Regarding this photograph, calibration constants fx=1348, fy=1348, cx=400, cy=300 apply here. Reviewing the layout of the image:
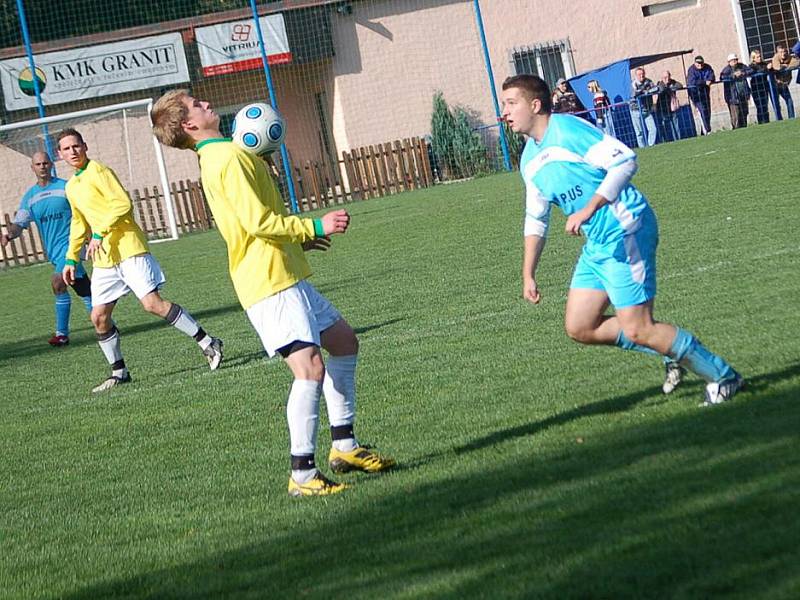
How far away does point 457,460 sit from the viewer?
575 cm

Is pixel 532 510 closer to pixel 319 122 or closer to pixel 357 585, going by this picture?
pixel 357 585

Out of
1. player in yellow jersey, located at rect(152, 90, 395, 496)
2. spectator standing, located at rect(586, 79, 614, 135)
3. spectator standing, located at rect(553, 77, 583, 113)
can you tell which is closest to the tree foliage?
spectator standing, located at rect(586, 79, 614, 135)

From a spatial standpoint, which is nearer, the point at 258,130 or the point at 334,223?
the point at 334,223

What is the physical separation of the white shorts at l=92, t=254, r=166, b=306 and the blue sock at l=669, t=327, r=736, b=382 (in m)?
5.55

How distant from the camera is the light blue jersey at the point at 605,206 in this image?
5.65m

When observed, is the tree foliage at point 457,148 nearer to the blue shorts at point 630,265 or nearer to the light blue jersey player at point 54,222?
the light blue jersey player at point 54,222

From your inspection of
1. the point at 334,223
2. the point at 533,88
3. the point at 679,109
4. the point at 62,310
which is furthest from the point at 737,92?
the point at 334,223

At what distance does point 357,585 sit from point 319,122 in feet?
102

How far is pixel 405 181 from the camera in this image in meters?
31.2

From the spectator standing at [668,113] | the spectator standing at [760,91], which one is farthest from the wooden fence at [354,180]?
the spectator standing at [760,91]

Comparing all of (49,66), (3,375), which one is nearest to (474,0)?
(49,66)

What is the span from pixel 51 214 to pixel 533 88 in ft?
30.1

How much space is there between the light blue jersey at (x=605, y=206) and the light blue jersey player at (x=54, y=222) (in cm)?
842

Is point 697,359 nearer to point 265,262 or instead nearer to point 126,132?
point 265,262
